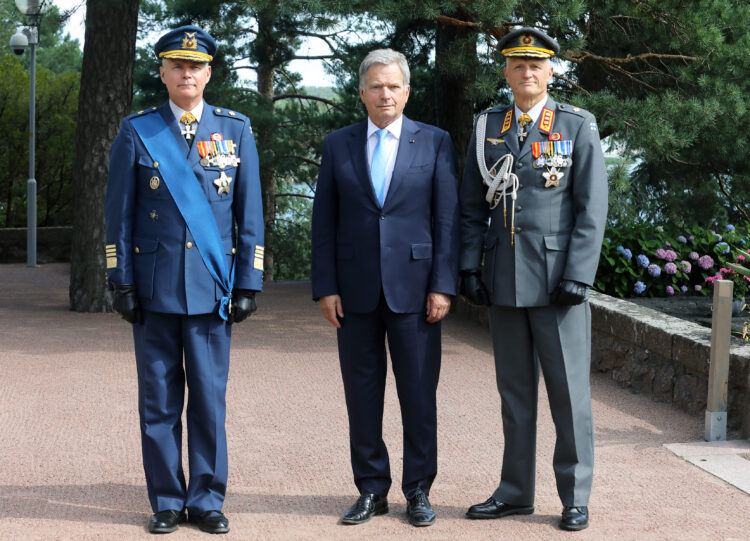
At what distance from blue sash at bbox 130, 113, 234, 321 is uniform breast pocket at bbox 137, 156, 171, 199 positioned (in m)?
0.02

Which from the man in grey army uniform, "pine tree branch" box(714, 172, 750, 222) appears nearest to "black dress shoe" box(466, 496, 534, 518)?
the man in grey army uniform

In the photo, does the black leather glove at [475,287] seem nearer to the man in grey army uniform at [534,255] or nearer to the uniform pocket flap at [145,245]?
the man in grey army uniform at [534,255]

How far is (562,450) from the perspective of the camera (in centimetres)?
411

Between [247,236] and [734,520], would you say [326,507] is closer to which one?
[247,236]

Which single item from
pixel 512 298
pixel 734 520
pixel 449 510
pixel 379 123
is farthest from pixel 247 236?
pixel 734 520

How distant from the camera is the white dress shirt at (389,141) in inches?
162

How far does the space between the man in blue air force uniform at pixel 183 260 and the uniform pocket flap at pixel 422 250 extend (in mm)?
606

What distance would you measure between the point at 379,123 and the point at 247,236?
26.9 inches

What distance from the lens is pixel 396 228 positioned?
4055 millimetres

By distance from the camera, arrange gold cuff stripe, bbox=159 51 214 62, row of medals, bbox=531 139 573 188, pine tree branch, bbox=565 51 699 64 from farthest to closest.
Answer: pine tree branch, bbox=565 51 699 64 < row of medals, bbox=531 139 573 188 < gold cuff stripe, bbox=159 51 214 62

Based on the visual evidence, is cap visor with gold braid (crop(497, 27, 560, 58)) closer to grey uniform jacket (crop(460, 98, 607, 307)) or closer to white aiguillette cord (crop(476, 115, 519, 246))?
grey uniform jacket (crop(460, 98, 607, 307))

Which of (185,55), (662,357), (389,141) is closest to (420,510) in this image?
(389,141)

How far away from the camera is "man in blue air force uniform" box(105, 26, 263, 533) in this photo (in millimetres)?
3979

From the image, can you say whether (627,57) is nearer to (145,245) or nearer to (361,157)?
(361,157)
